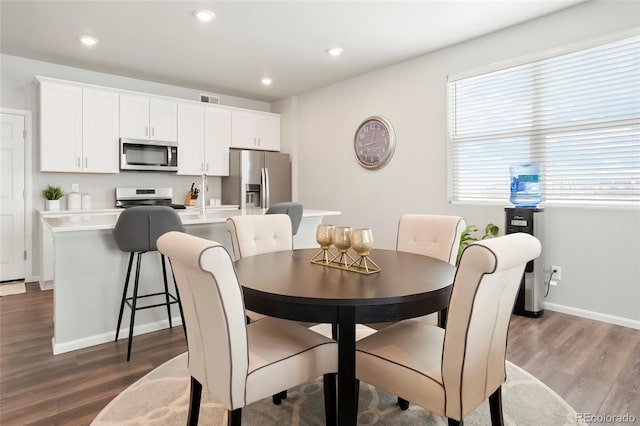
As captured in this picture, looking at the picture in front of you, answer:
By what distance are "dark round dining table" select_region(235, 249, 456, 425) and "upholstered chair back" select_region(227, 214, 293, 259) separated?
2.17ft

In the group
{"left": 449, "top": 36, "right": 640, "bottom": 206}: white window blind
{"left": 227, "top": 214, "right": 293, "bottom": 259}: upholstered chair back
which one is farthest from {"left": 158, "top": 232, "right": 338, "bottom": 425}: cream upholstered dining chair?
{"left": 449, "top": 36, "right": 640, "bottom": 206}: white window blind

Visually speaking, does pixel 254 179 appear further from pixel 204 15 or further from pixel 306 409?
pixel 306 409

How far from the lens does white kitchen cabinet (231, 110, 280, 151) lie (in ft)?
18.8

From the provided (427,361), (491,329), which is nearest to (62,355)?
(427,361)

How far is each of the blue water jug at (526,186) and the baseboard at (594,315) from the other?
919mm

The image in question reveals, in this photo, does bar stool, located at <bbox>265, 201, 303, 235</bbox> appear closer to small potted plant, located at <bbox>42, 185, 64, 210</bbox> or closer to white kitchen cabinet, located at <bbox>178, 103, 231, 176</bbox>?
white kitchen cabinet, located at <bbox>178, 103, 231, 176</bbox>

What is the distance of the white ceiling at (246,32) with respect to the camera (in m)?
3.15

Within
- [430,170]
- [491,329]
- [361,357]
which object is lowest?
[361,357]

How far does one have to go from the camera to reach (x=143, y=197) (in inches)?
202

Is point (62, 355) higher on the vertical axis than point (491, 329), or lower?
lower

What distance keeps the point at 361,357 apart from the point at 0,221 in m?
4.76

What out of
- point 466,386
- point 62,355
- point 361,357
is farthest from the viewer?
point 62,355

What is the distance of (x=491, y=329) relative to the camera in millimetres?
1313

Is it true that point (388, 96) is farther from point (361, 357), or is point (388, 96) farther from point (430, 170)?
point (361, 357)
